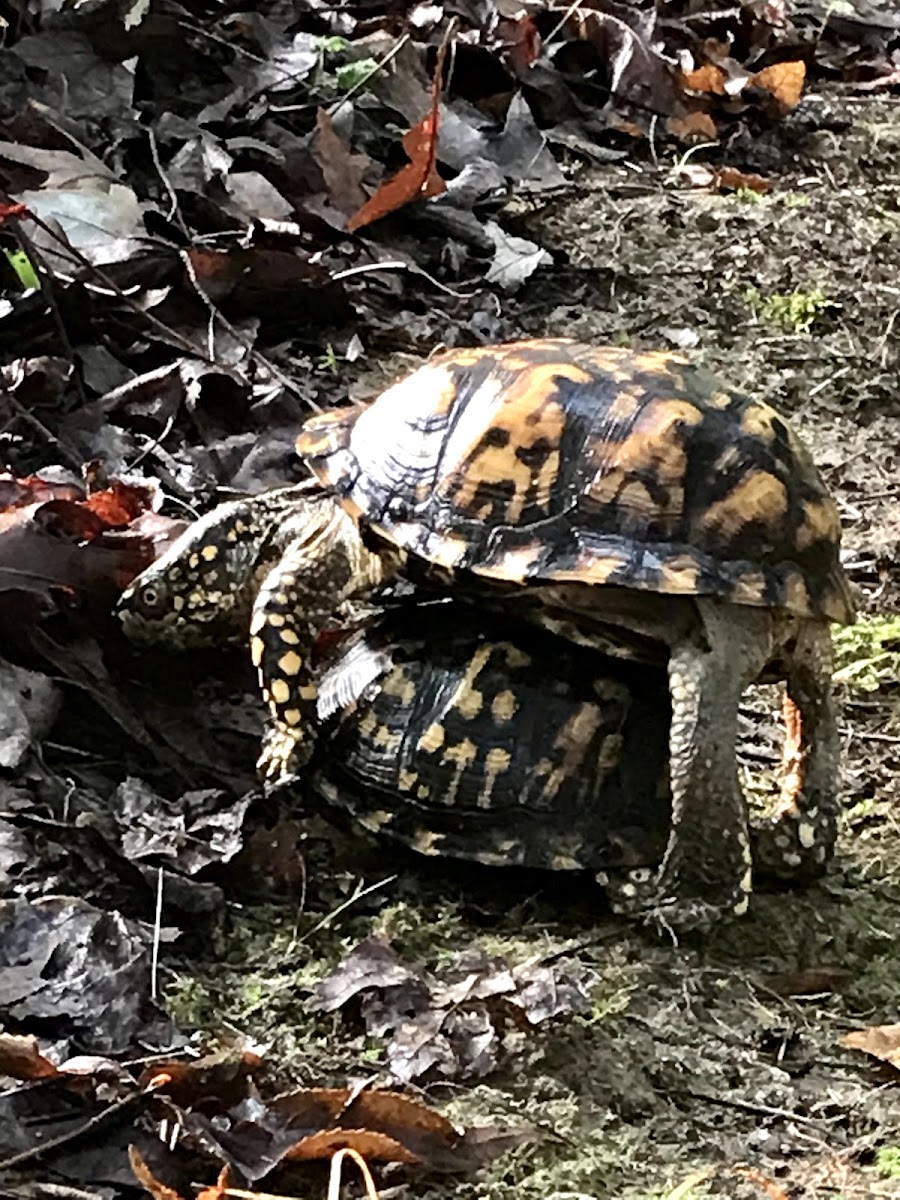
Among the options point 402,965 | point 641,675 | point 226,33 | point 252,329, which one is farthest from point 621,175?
point 402,965

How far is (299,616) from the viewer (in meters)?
2.72

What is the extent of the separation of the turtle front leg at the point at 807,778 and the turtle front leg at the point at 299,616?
0.67m

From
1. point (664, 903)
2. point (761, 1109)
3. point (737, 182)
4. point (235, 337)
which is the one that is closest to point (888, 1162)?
point (761, 1109)

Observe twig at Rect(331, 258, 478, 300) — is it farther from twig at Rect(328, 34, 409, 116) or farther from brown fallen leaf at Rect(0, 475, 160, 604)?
brown fallen leaf at Rect(0, 475, 160, 604)

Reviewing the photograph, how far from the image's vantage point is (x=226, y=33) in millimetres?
Result: 5195

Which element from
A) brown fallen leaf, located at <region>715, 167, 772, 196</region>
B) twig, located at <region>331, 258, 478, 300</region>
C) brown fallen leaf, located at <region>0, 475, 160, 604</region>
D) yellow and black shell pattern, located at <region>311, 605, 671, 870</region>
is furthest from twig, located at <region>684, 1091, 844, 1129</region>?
brown fallen leaf, located at <region>715, 167, 772, 196</region>

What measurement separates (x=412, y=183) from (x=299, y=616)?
85.6 inches

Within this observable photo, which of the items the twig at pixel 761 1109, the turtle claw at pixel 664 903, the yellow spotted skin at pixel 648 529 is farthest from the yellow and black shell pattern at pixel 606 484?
the twig at pixel 761 1109

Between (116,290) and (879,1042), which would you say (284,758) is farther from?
(116,290)

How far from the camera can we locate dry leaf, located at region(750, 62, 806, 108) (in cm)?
595

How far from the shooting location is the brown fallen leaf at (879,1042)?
7.36ft

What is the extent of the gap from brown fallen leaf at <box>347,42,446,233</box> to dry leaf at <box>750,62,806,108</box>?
1.75 metres

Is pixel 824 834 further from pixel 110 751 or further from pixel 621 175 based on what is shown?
pixel 621 175

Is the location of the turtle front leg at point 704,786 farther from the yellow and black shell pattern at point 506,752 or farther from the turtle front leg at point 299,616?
the turtle front leg at point 299,616
